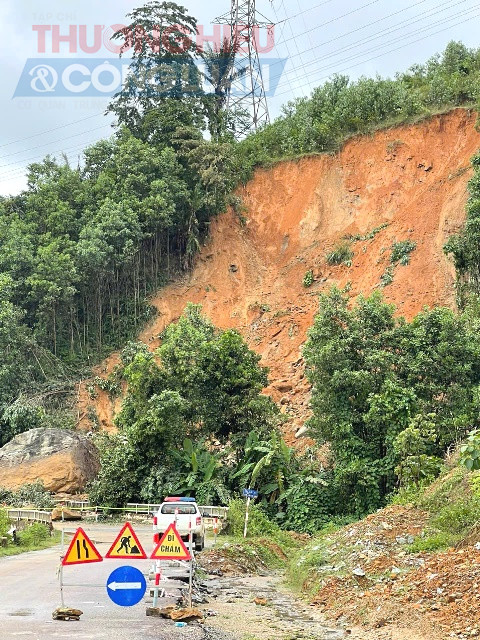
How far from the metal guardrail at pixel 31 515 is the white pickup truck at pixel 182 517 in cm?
805

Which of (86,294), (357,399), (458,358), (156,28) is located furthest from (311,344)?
(156,28)

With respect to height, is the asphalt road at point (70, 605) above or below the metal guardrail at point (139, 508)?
above

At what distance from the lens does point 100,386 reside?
38.1m

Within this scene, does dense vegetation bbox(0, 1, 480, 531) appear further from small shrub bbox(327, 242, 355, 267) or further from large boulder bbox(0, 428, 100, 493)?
large boulder bbox(0, 428, 100, 493)

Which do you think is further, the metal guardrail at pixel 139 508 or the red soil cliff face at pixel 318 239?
the red soil cliff face at pixel 318 239

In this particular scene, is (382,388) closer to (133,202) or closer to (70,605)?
(70,605)

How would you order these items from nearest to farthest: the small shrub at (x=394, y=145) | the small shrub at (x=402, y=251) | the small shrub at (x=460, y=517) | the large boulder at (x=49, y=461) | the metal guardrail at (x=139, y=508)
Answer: the small shrub at (x=460, y=517) → the metal guardrail at (x=139, y=508) → the large boulder at (x=49, y=461) → the small shrub at (x=402, y=251) → the small shrub at (x=394, y=145)

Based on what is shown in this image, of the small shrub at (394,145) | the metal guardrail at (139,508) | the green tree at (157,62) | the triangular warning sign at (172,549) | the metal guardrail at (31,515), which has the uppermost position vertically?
the green tree at (157,62)

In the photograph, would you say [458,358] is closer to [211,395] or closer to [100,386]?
[211,395]

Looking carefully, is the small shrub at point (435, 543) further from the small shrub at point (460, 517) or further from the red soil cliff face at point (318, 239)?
the red soil cliff face at point (318, 239)

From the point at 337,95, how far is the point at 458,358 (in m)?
22.5

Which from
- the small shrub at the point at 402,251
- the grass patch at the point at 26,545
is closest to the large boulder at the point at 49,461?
the grass patch at the point at 26,545

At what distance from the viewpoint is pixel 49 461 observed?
32.1 metres

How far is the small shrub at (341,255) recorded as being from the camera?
124 ft
